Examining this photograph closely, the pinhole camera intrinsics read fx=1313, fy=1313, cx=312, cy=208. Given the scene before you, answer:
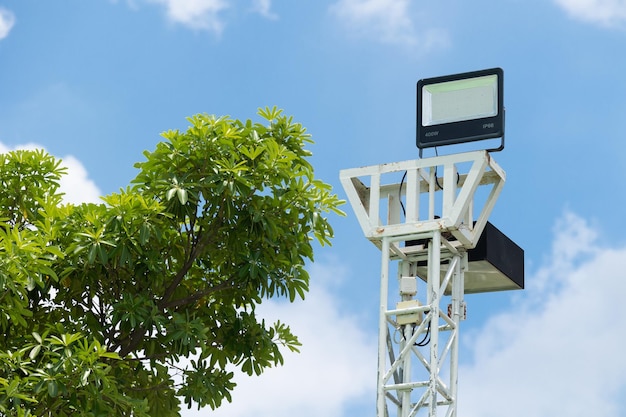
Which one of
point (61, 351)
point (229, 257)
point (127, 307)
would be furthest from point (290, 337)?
point (61, 351)

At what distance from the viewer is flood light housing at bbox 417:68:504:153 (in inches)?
456

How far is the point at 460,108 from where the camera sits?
11.7 meters

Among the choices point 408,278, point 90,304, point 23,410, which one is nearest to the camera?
point 23,410

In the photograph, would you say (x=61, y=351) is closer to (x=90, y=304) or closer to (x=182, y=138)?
(x=90, y=304)

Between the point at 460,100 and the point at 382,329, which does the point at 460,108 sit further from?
the point at 382,329

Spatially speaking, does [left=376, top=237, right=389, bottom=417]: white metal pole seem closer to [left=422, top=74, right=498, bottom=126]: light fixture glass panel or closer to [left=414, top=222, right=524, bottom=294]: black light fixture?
[left=414, top=222, right=524, bottom=294]: black light fixture

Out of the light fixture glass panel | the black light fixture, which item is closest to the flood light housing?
the light fixture glass panel

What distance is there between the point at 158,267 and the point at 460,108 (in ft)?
10.2

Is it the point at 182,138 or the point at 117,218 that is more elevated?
the point at 182,138

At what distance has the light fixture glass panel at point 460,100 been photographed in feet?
38.2

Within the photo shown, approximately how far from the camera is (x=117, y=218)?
1158 cm

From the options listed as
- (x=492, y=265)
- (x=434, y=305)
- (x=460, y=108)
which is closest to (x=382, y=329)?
(x=434, y=305)

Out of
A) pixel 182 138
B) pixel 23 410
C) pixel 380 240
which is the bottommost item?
pixel 23 410

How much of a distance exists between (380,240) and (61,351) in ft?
9.55
